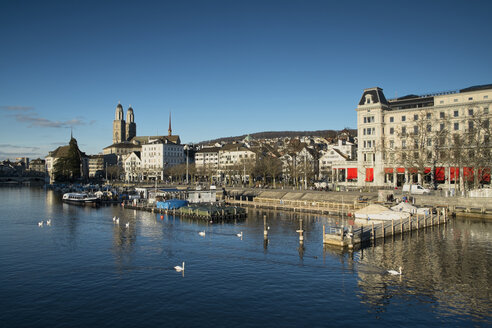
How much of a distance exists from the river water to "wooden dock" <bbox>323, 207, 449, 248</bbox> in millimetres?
1444

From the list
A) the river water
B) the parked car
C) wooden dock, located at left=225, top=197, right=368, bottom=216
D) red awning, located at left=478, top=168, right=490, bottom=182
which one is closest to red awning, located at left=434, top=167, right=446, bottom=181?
red awning, located at left=478, top=168, right=490, bottom=182

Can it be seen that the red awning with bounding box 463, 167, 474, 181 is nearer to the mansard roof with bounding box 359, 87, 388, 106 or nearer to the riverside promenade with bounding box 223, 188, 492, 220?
the riverside promenade with bounding box 223, 188, 492, 220

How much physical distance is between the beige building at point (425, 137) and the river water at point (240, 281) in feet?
84.9

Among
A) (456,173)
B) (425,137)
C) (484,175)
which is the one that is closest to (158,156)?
(425,137)

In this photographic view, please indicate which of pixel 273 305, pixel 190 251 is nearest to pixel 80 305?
pixel 273 305

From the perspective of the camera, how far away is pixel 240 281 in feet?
94.7

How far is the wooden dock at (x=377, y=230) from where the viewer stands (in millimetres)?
38938

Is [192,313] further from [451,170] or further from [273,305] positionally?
[451,170]

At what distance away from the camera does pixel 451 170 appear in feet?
249

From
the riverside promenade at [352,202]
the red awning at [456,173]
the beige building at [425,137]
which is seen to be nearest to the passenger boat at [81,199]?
the riverside promenade at [352,202]

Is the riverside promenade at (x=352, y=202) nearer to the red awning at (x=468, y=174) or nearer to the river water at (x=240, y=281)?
the red awning at (x=468, y=174)

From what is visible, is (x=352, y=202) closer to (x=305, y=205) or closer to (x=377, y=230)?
(x=305, y=205)

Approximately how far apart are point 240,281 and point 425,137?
2484 inches

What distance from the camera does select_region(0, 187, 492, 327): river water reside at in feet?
74.2
